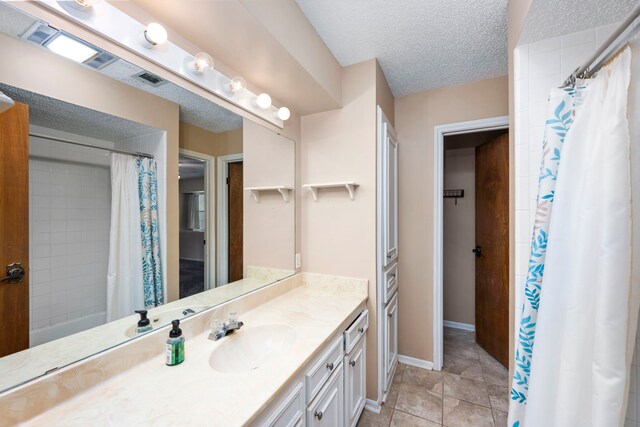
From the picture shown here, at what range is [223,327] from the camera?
1.17m

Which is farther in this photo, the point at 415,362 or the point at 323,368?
the point at 415,362

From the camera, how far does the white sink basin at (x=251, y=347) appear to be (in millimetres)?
1117

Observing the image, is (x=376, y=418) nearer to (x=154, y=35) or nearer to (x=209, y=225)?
(x=209, y=225)

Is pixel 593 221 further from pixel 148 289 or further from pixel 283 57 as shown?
pixel 148 289

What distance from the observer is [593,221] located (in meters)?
0.81

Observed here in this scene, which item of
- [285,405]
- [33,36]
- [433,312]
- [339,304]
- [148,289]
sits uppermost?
[33,36]

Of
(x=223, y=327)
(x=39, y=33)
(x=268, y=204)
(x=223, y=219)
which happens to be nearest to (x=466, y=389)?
(x=223, y=327)

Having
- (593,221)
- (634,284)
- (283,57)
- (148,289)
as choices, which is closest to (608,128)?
(593,221)

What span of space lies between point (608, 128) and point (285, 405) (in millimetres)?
1362

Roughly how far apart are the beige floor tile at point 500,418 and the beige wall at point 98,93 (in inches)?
82.9

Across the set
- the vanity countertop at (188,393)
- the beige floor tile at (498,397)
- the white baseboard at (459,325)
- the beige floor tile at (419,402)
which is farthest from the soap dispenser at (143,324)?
the white baseboard at (459,325)

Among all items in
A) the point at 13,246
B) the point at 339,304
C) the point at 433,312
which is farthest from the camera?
the point at 433,312

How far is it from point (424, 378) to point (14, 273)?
250cm

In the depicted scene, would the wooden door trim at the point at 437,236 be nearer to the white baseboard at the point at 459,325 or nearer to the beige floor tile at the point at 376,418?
the beige floor tile at the point at 376,418
